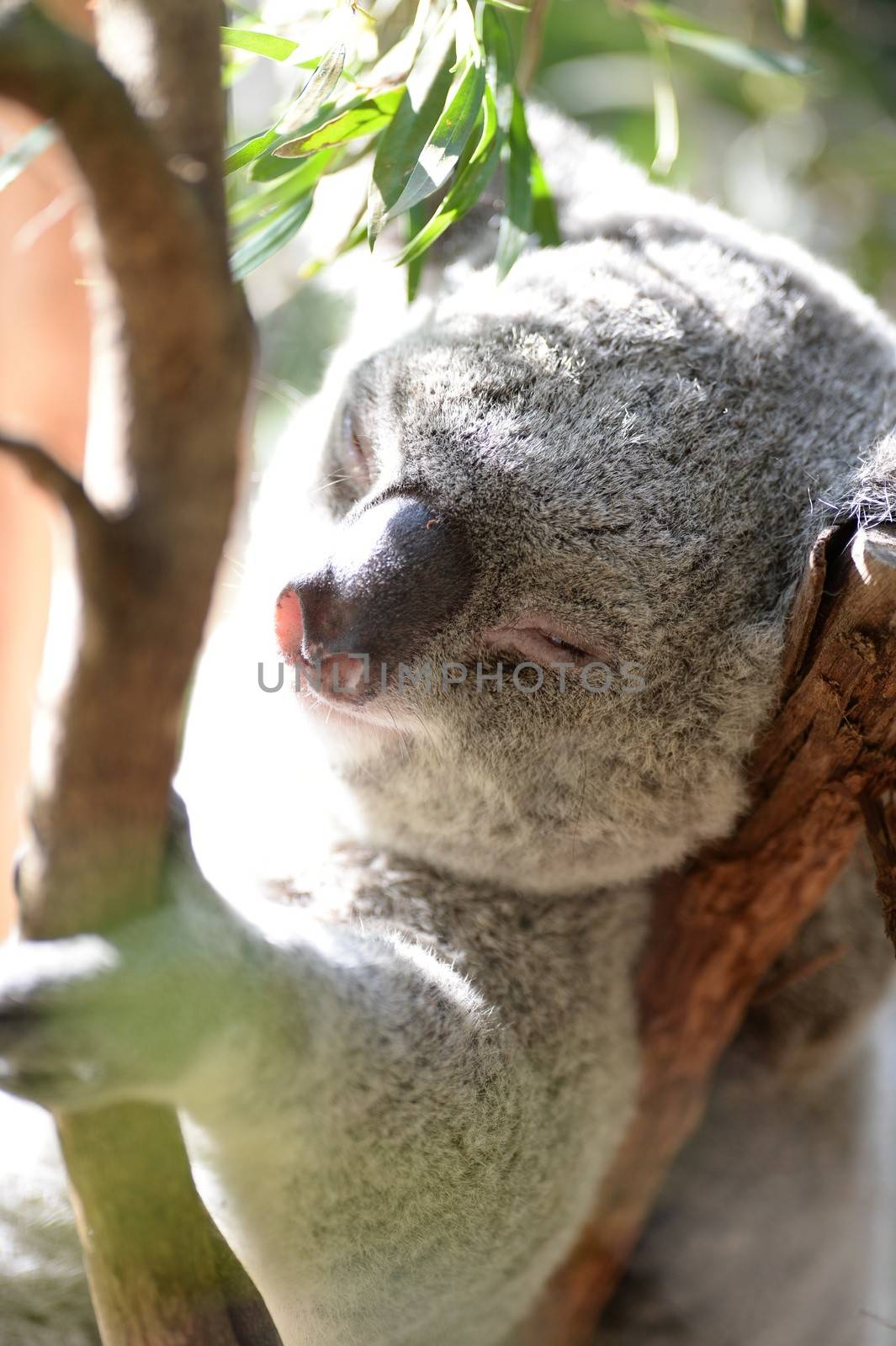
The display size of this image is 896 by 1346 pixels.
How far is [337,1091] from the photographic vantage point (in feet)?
4.10

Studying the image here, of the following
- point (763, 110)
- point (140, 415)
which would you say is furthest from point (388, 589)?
point (763, 110)

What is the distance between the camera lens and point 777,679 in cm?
137

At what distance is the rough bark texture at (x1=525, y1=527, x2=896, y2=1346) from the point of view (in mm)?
1254

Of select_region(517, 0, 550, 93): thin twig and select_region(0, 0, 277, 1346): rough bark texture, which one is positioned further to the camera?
select_region(517, 0, 550, 93): thin twig

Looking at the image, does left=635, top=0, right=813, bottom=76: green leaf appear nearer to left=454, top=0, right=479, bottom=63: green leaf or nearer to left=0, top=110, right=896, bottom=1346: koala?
left=0, top=110, right=896, bottom=1346: koala

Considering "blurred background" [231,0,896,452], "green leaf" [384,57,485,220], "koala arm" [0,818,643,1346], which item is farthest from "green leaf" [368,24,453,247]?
"blurred background" [231,0,896,452]

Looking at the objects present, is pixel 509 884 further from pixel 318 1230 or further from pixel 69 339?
pixel 69 339

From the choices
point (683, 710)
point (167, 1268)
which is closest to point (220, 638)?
point (683, 710)

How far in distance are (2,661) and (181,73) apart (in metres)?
2.80

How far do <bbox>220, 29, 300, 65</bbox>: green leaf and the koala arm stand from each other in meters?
0.93

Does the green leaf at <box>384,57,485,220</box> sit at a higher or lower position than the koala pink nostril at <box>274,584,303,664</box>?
higher

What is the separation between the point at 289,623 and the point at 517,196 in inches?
25.4

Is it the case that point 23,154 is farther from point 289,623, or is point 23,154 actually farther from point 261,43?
point 289,623

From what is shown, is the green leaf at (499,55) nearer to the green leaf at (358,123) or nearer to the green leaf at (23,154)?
the green leaf at (358,123)
